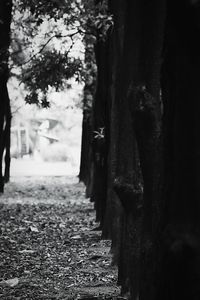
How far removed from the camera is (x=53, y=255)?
12.1 m

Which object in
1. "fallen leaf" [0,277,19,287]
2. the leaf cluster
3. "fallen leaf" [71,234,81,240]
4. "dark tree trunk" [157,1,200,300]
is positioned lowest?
"fallen leaf" [71,234,81,240]

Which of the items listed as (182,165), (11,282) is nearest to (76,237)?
(11,282)

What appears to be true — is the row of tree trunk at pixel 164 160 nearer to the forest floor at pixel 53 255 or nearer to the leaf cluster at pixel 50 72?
the forest floor at pixel 53 255

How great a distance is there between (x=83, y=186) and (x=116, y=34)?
22.5 m

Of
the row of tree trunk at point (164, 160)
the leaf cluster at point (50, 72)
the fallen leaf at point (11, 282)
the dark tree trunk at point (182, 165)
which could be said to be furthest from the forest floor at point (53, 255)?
the dark tree trunk at point (182, 165)

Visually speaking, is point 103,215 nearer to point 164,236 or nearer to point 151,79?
point 151,79

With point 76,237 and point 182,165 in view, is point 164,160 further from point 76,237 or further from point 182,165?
point 76,237

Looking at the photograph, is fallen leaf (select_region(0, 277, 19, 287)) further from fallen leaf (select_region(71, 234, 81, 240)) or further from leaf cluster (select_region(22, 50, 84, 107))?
leaf cluster (select_region(22, 50, 84, 107))

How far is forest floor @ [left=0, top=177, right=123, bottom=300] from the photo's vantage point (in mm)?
9039

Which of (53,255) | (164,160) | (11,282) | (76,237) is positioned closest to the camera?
(164,160)

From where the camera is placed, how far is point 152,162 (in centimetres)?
598

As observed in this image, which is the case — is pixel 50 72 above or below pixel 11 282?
above

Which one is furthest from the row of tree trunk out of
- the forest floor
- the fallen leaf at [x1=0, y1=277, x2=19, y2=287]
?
the fallen leaf at [x1=0, y1=277, x2=19, y2=287]

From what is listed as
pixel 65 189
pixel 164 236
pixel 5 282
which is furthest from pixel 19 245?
pixel 65 189
